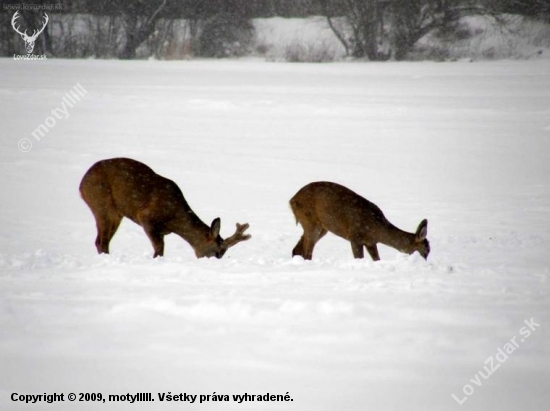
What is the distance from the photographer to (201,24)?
52.8 meters

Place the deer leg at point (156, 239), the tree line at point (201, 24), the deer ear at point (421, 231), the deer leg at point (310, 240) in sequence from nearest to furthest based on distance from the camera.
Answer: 1. the deer ear at point (421, 231)
2. the deer leg at point (156, 239)
3. the deer leg at point (310, 240)
4. the tree line at point (201, 24)

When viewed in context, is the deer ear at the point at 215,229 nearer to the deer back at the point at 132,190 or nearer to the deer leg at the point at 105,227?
the deer back at the point at 132,190

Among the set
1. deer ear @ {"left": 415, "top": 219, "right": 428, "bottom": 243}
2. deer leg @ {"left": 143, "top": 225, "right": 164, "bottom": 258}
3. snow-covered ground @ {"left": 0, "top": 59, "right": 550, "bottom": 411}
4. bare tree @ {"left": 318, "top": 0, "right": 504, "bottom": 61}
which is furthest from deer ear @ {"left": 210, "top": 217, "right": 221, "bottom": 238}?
bare tree @ {"left": 318, "top": 0, "right": 504, "bottom": 61}

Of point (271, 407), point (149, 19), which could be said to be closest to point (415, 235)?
point (271, 407)

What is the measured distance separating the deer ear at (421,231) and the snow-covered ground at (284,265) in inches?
16.9

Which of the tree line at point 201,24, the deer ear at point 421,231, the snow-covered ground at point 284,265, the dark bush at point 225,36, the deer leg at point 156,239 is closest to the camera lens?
the snow-covered ground at point 284,265

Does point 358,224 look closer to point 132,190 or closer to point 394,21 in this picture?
point 132,190

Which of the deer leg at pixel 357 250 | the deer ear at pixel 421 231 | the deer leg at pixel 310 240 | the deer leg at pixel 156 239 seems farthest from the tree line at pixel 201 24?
the deer ear at pixel 421 231

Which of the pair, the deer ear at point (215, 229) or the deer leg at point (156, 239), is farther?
the deer leg at point (156, 239)

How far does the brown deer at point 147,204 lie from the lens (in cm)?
988

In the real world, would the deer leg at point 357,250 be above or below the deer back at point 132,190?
below

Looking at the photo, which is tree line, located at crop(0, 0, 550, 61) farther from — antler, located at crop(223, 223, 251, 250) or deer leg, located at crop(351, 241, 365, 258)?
deer leg, located at crop(351, 241, 365, 258)

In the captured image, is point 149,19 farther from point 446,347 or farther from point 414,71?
point 446,347

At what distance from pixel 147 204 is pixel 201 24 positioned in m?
44.6
